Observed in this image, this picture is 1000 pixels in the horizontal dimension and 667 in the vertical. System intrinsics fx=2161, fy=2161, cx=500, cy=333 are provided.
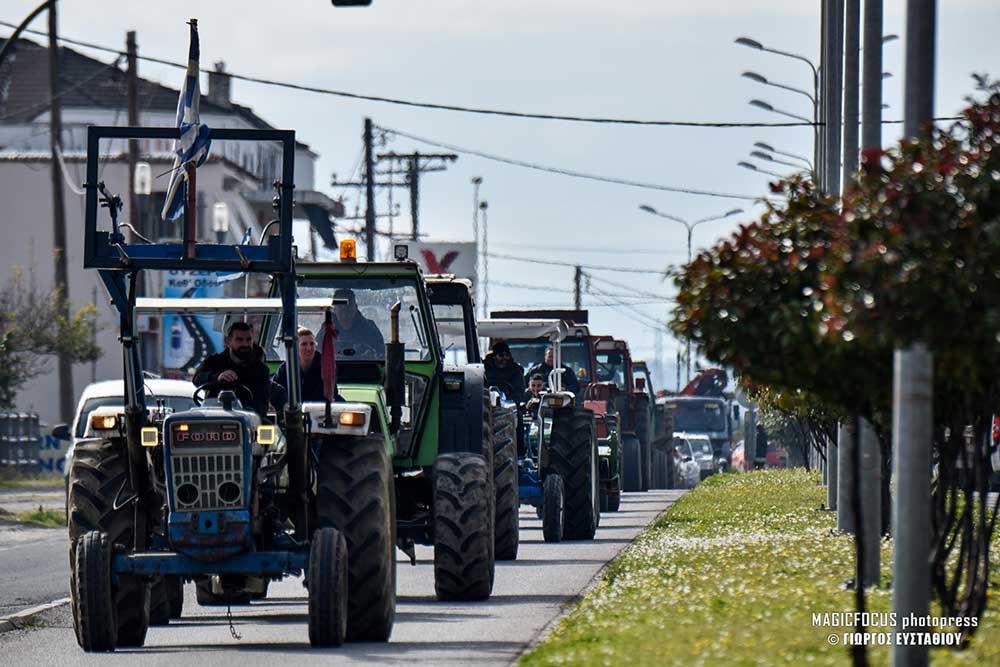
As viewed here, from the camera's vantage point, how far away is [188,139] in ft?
43.3

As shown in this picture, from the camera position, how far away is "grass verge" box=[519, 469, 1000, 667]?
11273 mm

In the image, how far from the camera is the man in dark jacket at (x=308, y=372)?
51.7ft

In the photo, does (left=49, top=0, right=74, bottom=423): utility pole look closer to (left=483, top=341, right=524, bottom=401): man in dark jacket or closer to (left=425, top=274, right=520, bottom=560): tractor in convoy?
(left=483, top=341, right=524, bottom=401): man in dark jacket

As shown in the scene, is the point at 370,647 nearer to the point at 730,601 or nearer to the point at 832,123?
the point at 730,601

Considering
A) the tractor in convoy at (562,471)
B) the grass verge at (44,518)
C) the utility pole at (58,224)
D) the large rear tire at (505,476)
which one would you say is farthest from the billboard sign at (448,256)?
the large rear tire at (505,476)

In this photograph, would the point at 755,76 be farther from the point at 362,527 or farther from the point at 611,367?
the point at 362,527

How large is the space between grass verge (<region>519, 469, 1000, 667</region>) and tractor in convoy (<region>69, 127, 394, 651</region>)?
53.2 inches

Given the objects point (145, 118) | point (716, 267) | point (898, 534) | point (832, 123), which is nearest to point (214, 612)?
point (716, 267)

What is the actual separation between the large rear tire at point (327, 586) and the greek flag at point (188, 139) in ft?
7.39

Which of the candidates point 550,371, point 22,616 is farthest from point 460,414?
point 550,371

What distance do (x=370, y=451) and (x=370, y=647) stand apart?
4.12ft

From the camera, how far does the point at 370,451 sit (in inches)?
539

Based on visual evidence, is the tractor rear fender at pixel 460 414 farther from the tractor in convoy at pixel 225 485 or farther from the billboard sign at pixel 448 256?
the billboard sign at pixel 448 256

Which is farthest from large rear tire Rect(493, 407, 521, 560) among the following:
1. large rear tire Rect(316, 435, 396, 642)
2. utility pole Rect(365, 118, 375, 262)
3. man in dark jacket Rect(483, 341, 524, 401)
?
utility pole Rect(365, 118, 375, 262)
